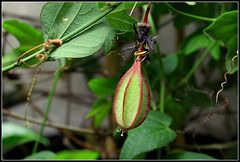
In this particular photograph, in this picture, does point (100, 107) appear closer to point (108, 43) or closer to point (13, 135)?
point (13, 135)

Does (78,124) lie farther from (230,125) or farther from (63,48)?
(63,48)

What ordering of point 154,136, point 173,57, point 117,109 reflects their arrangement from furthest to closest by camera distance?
point 173,57 → point 154,136 → point 117,109

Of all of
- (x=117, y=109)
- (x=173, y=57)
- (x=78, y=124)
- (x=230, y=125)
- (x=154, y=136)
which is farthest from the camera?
(x=78, y=124)

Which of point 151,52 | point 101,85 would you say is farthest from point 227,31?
point 101,85

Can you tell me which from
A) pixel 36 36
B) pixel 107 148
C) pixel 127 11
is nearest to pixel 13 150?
pixel 107 148

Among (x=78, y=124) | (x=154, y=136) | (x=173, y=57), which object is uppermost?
(x=173, y=57)

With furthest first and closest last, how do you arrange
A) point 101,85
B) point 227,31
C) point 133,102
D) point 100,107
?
point 100,107
point 101,85
point 227,31
point 133,102

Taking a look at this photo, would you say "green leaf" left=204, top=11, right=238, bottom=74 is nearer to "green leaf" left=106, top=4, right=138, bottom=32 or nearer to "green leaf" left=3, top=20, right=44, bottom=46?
"green leaf" left=106, top=4, right=138, bottom=32
